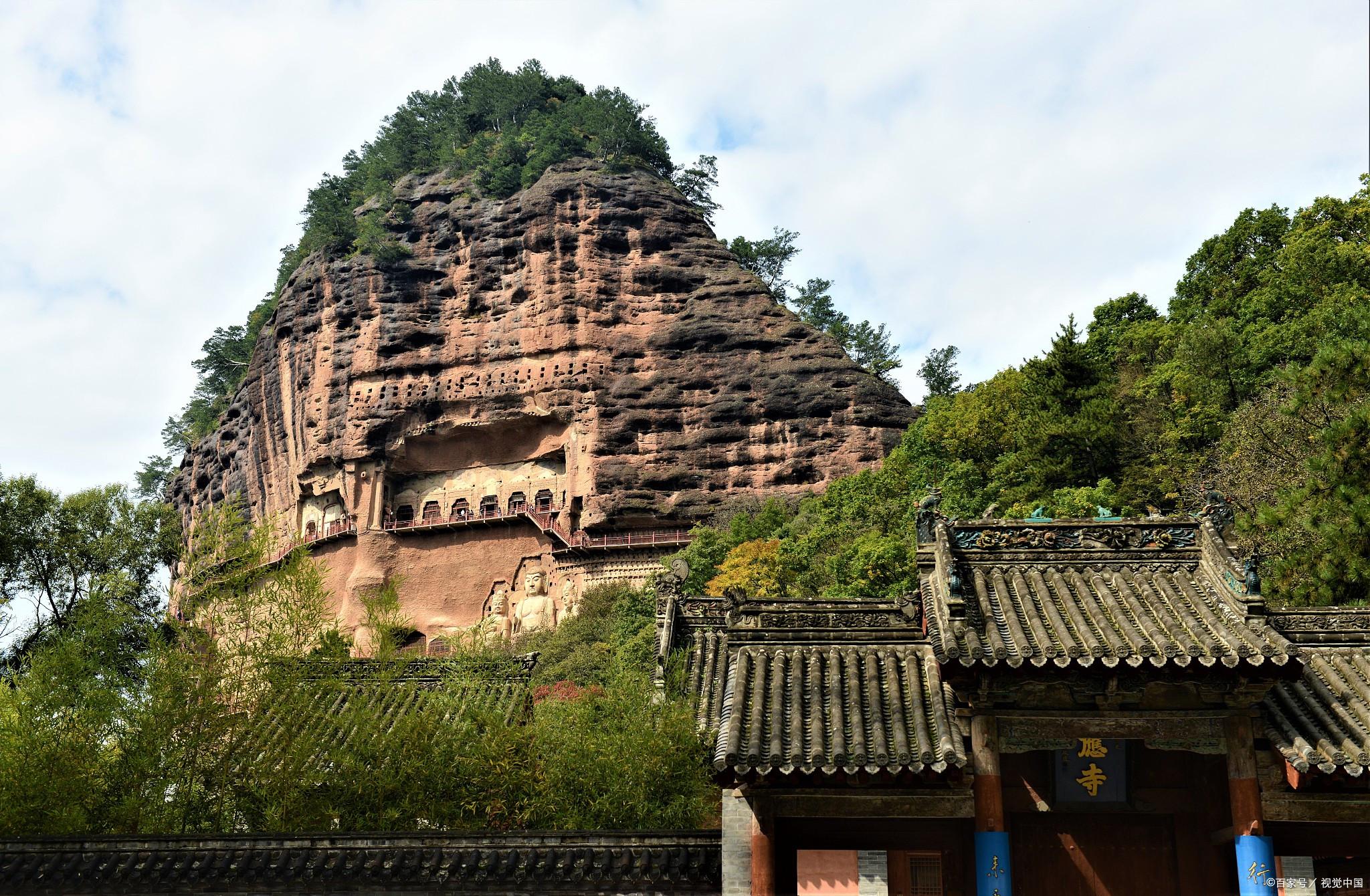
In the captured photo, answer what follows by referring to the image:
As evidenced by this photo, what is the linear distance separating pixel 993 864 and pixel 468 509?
3925cm

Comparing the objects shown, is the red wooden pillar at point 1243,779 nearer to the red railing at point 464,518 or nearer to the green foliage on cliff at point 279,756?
the green foliage on cliff at point 279,756

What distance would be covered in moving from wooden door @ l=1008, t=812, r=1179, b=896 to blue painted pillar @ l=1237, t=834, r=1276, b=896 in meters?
0.85

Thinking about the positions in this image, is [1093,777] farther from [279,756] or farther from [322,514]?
[322,514]

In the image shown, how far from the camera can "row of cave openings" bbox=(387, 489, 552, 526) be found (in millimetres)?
45031

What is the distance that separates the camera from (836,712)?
31.3 ft

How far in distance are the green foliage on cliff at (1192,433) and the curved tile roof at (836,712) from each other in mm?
8503

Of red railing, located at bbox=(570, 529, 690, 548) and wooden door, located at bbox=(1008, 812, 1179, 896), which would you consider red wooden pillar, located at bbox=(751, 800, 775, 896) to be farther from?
red railing, located at bbox=(570, 529, 690, 548)

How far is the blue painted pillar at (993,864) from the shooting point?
8.98 m

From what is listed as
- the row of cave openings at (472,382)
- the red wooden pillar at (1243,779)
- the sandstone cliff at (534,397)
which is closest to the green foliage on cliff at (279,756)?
the red wooden pillar at (1243,779)

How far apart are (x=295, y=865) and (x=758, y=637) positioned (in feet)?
14.1

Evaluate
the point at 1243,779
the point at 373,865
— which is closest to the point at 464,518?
the point at 373,865

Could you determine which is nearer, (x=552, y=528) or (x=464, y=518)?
(x=552, y=528)

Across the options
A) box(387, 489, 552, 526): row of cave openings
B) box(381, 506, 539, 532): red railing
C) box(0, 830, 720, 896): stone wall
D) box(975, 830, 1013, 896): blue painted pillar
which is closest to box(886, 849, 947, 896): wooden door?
box(975, 830, 1013, 896): blue painted pillar

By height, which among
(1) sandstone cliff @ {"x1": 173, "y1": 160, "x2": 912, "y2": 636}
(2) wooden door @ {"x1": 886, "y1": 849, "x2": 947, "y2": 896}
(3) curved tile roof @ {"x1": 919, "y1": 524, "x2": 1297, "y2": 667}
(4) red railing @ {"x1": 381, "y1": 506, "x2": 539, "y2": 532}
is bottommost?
(2) wooden door @ {"x1": 886, "y1": 849, "x2": 947, "y2": 896}
